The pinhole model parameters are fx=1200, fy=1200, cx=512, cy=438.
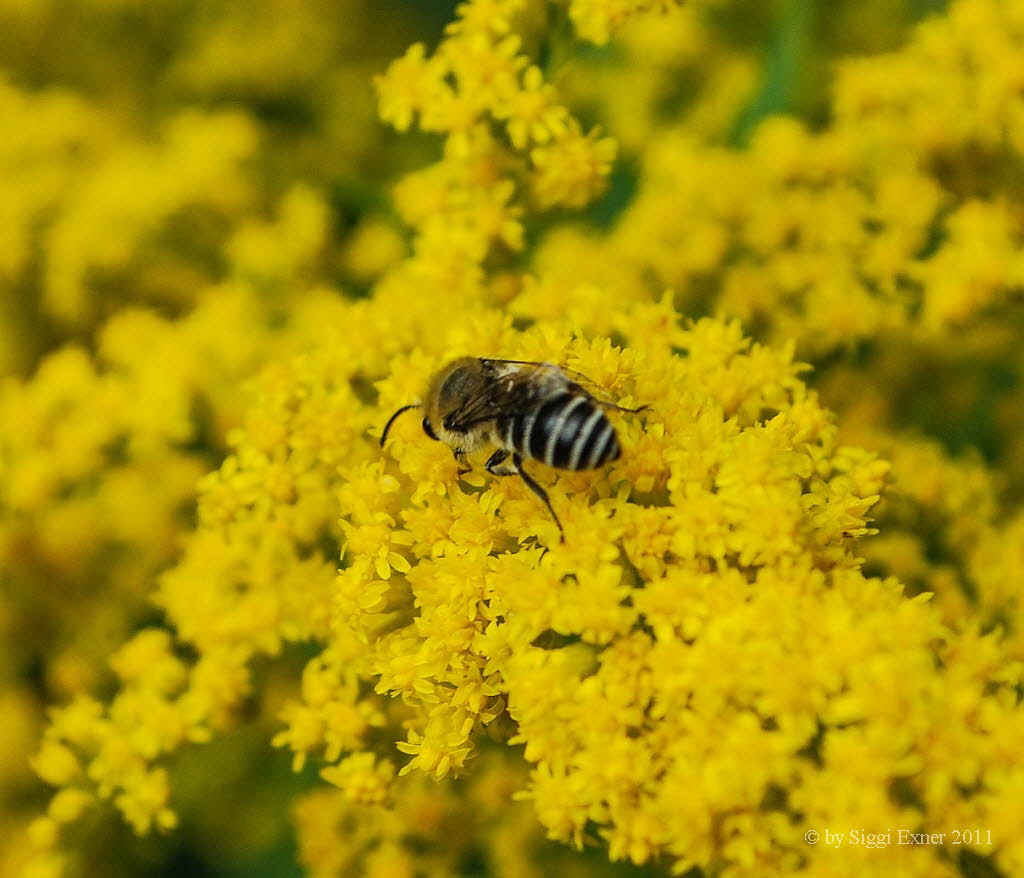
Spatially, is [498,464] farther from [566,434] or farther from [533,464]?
[566,434]

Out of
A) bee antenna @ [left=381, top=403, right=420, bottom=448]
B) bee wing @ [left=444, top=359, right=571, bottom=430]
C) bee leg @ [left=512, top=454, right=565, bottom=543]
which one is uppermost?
bee wing @ [left=444, top=359, right=571, bottom=430]

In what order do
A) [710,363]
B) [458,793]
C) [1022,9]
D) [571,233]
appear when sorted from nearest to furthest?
1. [710,363]
2. [458,793]
3. [1022,9]
4. [571,233]

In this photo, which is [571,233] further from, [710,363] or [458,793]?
[458,793]

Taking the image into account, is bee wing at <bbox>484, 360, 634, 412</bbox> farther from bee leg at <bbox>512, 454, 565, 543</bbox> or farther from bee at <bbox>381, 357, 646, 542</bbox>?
A: bee leg at <bbox>512, 454, 565, 543</bbox>

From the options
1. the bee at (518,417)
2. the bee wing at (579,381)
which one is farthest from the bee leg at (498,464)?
the bee wing at (579,381)

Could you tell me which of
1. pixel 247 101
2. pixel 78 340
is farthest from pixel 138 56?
pixel 78 340

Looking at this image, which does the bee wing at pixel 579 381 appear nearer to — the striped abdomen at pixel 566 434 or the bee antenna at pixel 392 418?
the striped abdomen at pixel 566 434

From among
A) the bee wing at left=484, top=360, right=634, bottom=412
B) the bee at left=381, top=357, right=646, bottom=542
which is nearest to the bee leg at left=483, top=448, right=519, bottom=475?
the bee at left=381, top=357, right=646, bottom=542
